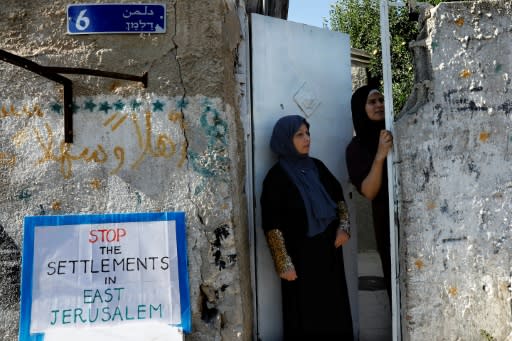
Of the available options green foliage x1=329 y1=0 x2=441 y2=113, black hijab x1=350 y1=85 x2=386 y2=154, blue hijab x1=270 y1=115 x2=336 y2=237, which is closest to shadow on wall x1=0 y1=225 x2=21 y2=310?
blue hijab x1=270 y1=115 x2=336 y2=237

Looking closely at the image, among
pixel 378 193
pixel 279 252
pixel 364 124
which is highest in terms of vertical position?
pixel 364 124

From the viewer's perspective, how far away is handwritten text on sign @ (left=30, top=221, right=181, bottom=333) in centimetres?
310

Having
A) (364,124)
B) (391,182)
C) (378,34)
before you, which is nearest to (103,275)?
(391,182)

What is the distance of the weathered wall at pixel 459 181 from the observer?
10.6 ft

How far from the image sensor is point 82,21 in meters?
3.21

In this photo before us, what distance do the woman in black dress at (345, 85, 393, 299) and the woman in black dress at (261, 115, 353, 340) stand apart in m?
0.21

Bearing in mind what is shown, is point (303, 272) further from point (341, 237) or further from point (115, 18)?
point (115, 18)

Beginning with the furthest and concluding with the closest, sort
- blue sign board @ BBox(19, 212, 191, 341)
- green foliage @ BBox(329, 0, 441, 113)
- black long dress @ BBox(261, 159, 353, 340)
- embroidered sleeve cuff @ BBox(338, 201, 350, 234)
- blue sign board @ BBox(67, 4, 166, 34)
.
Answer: green foliage @ BBox(329, 0, 441, 113)
embroidered sleeve cuff @ BBox(338, 201, 350, 234)
black long dress @ BBox(261, 159, 353, 340)
blue sign board @ BBox(67, 4, 166, 34)
blue sign board @ BBox(19, 212, 191, 341)

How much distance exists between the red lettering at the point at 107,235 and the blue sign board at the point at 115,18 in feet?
3.48

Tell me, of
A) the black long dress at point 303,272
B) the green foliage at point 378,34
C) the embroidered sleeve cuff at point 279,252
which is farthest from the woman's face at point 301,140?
the green foliage at point 378,34

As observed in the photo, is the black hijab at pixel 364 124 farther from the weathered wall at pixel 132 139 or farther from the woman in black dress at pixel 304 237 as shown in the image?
the weathered wall at pixel 132 139

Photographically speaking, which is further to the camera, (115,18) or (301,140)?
(301,140)

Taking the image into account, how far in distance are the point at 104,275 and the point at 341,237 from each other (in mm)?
1417

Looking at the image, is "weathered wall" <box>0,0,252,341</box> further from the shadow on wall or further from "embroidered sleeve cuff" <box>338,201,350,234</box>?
"embroidered sleeve cuff" <box>338,201,350,234</box>
